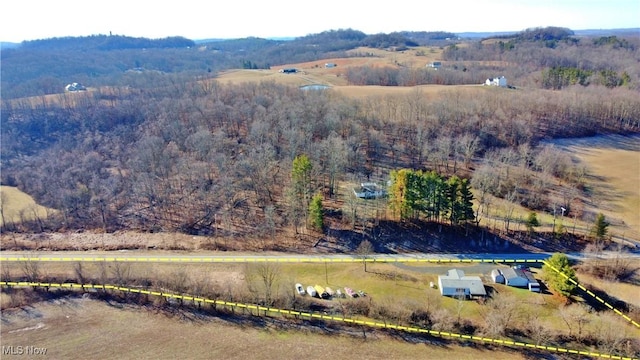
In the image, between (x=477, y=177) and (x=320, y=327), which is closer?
Result: (x=320, y=327)

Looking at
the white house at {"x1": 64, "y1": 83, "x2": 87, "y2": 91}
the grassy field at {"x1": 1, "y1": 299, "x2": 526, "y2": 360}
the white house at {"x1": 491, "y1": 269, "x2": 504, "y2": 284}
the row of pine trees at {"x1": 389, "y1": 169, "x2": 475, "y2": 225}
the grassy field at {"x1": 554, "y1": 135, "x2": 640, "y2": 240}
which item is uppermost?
the white house at {"x1": 64, "y1": 83, "x2": 87, "y2": 91}

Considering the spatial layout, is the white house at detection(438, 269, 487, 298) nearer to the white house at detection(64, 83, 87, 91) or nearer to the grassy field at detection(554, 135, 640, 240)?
the grassy field at detection(554, 135, 640, 240)

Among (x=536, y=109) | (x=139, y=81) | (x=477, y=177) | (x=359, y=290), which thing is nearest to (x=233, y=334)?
(x=359, y=290)

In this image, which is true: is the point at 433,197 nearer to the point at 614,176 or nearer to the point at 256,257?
the point at 256,257

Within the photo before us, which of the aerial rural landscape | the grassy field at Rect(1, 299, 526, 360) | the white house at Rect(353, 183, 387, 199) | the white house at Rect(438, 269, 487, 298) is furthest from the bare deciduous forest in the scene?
the grassy field at Rect(1, 299, 526, 360)

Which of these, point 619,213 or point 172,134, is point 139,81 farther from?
point 619,213

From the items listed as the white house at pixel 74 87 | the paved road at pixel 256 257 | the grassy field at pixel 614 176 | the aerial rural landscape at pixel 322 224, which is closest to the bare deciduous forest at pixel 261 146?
the aerial rural landscape at pixel 322 224

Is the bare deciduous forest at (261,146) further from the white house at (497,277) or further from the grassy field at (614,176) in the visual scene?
the white house at (497,277)

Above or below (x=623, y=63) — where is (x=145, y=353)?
below

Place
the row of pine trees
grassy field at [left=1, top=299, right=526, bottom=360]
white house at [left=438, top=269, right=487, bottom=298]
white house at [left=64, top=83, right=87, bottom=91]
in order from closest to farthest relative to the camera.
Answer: grassy field at [left=1, top=299, right=526, bottom=360] < white house at [left=438, top=269, right=487, bottom=298] < the row of pine trees < white house at [left=64, top=83, right=87, bottom=91]
